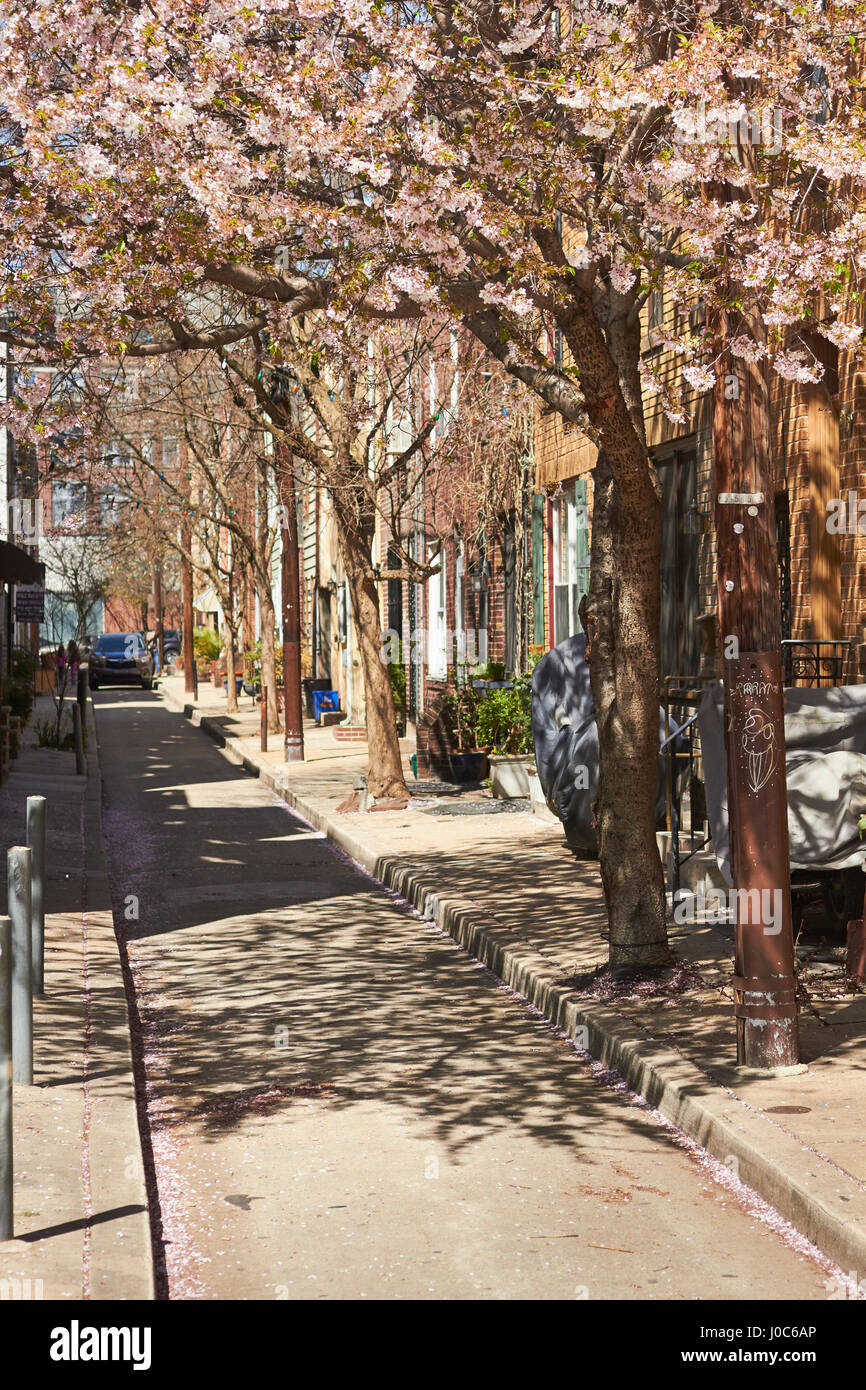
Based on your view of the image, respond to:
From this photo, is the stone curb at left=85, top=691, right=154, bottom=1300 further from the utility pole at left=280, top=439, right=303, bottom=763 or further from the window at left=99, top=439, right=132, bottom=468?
the utility pole at left=280, top=439, right=303, bottom=763

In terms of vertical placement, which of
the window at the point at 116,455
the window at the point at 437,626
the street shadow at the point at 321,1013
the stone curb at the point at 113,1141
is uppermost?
the window at the point at 116,455

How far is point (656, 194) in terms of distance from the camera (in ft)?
32.9

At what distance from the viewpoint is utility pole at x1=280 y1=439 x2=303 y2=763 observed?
25087 millimetres

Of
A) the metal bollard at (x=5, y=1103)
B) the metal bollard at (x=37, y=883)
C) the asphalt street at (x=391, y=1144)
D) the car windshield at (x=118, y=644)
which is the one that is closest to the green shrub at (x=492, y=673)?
the asphalt street at (x=391, y=1144)

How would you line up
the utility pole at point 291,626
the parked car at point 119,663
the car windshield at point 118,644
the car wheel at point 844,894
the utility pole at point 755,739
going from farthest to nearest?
the car windshield at point 118,644
the parked car at point 119,663
the utility pole at point 291,626
the car wheel at point 844,894
the utility pole at point 755,739

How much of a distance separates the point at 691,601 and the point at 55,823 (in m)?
7.21

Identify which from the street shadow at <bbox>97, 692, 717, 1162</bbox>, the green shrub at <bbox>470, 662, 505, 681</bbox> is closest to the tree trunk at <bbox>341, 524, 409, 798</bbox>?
the street shadow at <bbox>97, 692, 717, 1162</bbox>

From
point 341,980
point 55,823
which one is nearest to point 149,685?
point 55,823

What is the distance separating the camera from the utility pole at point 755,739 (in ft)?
23.5


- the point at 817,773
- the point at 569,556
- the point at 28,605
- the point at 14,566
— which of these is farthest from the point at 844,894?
the point at 28,605

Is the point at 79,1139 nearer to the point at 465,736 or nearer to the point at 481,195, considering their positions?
the point at 481,195

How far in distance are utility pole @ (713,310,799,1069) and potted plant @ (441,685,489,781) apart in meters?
12.9

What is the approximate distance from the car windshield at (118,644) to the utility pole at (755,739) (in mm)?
51465

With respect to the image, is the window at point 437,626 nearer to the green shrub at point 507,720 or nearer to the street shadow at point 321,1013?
the green shrub at point 507,720
